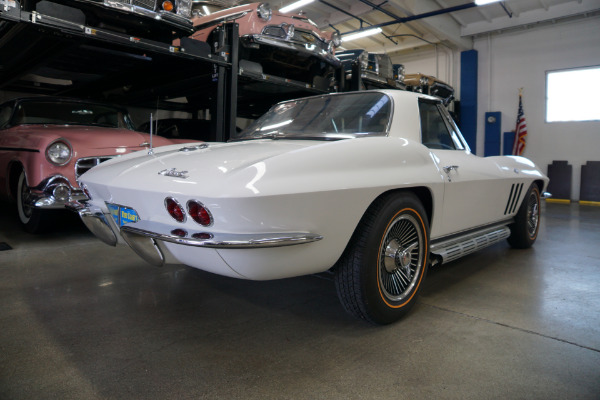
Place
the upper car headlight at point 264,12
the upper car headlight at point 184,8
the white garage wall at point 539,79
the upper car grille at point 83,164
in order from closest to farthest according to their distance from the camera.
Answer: the upper car grille at point 83,164 → the upper car headlight at point 184,8 → the upper car headlight at point 264,12 → the white garage wall at point 539,79

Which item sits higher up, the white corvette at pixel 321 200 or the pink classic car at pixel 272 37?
the pink classic car at pixel 272 37

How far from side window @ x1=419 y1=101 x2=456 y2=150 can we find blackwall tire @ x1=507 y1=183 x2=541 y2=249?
138 cm

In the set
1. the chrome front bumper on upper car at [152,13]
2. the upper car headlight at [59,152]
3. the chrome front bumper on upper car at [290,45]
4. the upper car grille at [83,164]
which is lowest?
the upper car grille at [83,164]

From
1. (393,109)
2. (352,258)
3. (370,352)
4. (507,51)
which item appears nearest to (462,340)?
(370,352)

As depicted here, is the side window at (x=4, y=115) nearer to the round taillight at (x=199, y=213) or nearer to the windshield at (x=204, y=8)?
the windshield at (x=204, y=8)

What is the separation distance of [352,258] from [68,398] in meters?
1.21

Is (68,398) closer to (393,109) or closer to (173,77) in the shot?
(393,109)

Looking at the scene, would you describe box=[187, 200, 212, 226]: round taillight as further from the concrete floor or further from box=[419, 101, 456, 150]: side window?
box=[419, 101, 456, 150]: side window

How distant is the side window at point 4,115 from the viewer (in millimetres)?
4621

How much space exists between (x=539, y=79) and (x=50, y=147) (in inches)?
486

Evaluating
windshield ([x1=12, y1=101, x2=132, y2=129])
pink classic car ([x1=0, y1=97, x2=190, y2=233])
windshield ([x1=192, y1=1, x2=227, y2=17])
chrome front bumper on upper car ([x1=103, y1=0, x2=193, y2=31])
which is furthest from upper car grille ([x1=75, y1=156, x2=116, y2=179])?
windshield ([x1=192, y1=1, x2=227, y2=17])

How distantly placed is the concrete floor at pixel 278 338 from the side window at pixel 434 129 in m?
0.94

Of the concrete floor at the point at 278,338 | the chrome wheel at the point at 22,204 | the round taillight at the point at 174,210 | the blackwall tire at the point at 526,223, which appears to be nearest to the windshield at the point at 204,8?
the chrome wheel at the point at 22,204

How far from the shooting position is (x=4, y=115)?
4812mm
